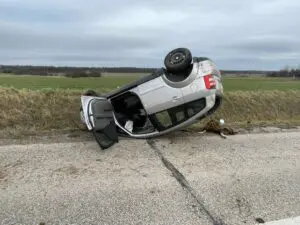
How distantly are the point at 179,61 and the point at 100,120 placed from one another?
165 cm

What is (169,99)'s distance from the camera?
571cm

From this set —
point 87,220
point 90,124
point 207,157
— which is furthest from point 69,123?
point 87,220

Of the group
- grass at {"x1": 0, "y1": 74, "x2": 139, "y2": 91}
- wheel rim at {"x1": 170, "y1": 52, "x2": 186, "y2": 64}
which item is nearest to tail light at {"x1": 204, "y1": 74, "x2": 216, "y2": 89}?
wheel rim at {"x1": 170, "y1": 52, "x2": 186, "y2": 64}

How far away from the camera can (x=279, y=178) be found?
437 cm

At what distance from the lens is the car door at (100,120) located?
538cm

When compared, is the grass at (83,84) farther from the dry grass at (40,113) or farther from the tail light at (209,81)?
the tail light at (209,81)

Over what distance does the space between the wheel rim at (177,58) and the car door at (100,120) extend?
1393 millimetres

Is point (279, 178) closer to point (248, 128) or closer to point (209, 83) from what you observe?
point (209, 83)

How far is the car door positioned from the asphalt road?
0.16 m

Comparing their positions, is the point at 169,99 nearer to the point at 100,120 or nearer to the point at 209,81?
the point at 209,81

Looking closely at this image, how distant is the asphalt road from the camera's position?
331 centimetres

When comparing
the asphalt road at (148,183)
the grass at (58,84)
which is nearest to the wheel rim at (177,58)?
the asphalt road at (148,183)

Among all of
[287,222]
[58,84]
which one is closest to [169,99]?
[287,222]

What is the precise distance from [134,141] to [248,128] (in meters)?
2.66
